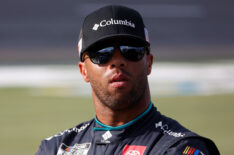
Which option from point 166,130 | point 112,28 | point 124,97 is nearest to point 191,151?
point 166,130

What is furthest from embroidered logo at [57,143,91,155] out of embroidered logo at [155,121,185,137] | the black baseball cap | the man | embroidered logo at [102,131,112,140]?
the black baseball cap

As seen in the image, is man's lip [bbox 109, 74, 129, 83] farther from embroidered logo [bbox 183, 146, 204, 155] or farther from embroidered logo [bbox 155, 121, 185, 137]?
embroidered logo [bbox 183, 146, 204, 155]

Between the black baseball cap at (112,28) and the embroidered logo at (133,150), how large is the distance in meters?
0.54

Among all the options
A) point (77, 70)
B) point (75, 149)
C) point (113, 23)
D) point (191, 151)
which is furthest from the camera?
point (77, 70)

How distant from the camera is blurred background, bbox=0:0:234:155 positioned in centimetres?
843

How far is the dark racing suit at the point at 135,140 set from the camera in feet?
7.49

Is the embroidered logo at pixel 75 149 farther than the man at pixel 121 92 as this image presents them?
Yes

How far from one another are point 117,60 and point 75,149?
0.55 meters

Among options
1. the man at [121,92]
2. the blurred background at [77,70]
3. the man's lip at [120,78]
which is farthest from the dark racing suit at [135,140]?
the blurred background at [77,70]

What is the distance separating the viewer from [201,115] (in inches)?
344

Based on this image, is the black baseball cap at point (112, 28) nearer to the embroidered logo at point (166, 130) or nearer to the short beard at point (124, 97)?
the short beard at point (124, 97)

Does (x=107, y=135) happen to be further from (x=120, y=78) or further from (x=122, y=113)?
(x=120, y=78)

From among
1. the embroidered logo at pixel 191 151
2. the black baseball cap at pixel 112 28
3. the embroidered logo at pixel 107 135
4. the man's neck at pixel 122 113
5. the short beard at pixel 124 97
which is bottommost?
the embroidered logo at pixel 191 151

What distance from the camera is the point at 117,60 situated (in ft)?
8.01
